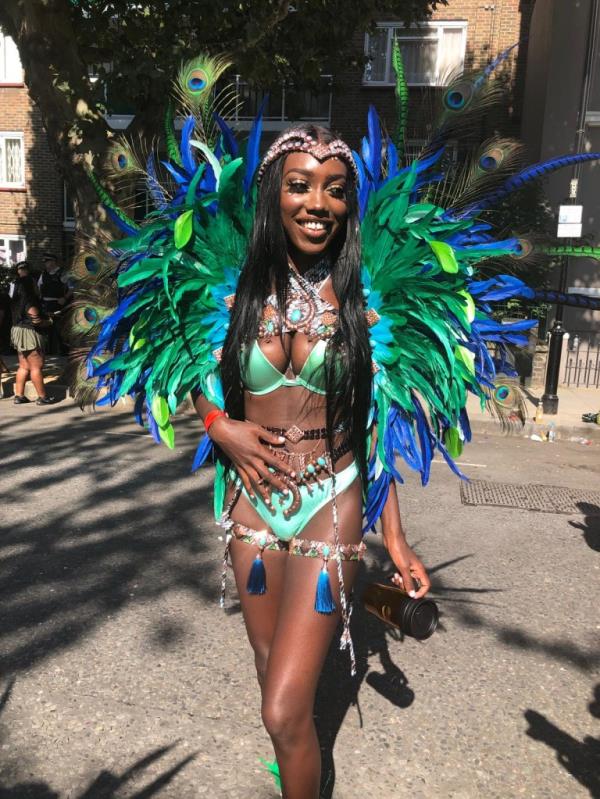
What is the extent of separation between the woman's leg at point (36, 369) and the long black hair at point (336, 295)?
8.37m

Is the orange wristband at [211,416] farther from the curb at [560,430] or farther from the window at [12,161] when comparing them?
the window at [12,161]

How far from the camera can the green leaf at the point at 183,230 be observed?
91.2 inches

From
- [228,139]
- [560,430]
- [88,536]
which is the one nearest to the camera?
[228,139]

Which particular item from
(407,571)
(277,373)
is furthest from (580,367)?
(277,373)

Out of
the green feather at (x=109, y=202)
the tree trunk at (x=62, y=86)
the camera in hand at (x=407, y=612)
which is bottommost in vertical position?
the camera in hand at (x=407, y=612)

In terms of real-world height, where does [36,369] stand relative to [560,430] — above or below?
above

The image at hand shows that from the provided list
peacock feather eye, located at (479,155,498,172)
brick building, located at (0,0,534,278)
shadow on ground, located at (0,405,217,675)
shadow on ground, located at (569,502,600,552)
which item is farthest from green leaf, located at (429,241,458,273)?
brick building, located at (0,0,534,278)

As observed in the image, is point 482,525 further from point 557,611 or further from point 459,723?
point 459,723

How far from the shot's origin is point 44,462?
6.96 metres

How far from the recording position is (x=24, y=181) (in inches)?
837

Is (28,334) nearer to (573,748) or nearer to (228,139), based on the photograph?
(228,139)

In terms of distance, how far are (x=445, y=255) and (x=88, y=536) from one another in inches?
148

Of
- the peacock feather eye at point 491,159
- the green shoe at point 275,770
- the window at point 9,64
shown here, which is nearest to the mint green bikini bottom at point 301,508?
the green shoe at point 275,770

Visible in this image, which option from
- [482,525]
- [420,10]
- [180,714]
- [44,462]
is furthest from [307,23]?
[180,714]
